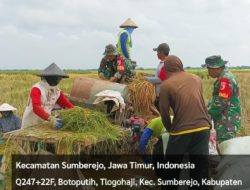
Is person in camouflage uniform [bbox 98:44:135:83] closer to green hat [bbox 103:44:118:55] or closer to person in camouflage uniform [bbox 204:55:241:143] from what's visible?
green hat [bbox 103:44:118:55]

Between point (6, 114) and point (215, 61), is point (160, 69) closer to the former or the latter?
point (215, 61)

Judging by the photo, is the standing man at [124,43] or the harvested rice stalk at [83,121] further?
the standing man at [124,43]

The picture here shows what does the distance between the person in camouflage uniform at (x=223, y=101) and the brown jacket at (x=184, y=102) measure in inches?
41.3

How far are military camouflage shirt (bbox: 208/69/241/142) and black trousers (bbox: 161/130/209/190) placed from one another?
1.09m

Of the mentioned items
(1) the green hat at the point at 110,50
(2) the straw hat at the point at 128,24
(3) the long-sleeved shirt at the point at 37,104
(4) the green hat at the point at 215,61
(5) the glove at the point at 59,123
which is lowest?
(5) the glove at the point at 59,123

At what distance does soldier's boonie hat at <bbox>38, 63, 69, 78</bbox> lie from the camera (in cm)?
541

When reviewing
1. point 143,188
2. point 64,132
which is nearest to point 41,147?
point 64,132

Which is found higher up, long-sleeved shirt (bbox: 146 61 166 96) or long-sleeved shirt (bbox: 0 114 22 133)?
long-sleeved shirt (bbox: 146 61 166 96)

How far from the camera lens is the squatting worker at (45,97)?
17.2ft

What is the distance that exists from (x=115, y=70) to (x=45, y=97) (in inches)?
68.5

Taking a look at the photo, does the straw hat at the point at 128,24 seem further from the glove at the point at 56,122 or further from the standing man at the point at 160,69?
the glove at the point at 56,122

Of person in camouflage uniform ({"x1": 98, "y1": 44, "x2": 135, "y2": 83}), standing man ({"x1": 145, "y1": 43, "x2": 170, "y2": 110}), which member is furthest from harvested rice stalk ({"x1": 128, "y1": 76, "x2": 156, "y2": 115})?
person in camouflage uniform ({"x1": 98, "y1": 44, "x2": 135, "y2": 83})

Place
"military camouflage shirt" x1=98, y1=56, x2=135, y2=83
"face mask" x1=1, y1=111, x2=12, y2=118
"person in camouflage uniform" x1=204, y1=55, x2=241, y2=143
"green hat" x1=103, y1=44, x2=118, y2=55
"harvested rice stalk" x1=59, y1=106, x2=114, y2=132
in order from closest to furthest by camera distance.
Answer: "harvested rice stalk" x1=59, y1=106, x2=114, y2=132 → "person in camouflage uniform" x1=204, y1=55, x2=241, y2=143 → "green hat" x1=103, y1=44, x2=118, y2=55 → "military camouflage shirt" x1=98, y1=56, x2=135, y2=83 → "face mask" x1=1, y1=111, x2=12, y2=118

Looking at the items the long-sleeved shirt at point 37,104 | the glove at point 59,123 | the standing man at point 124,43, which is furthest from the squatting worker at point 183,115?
the standing man at point 124,43
